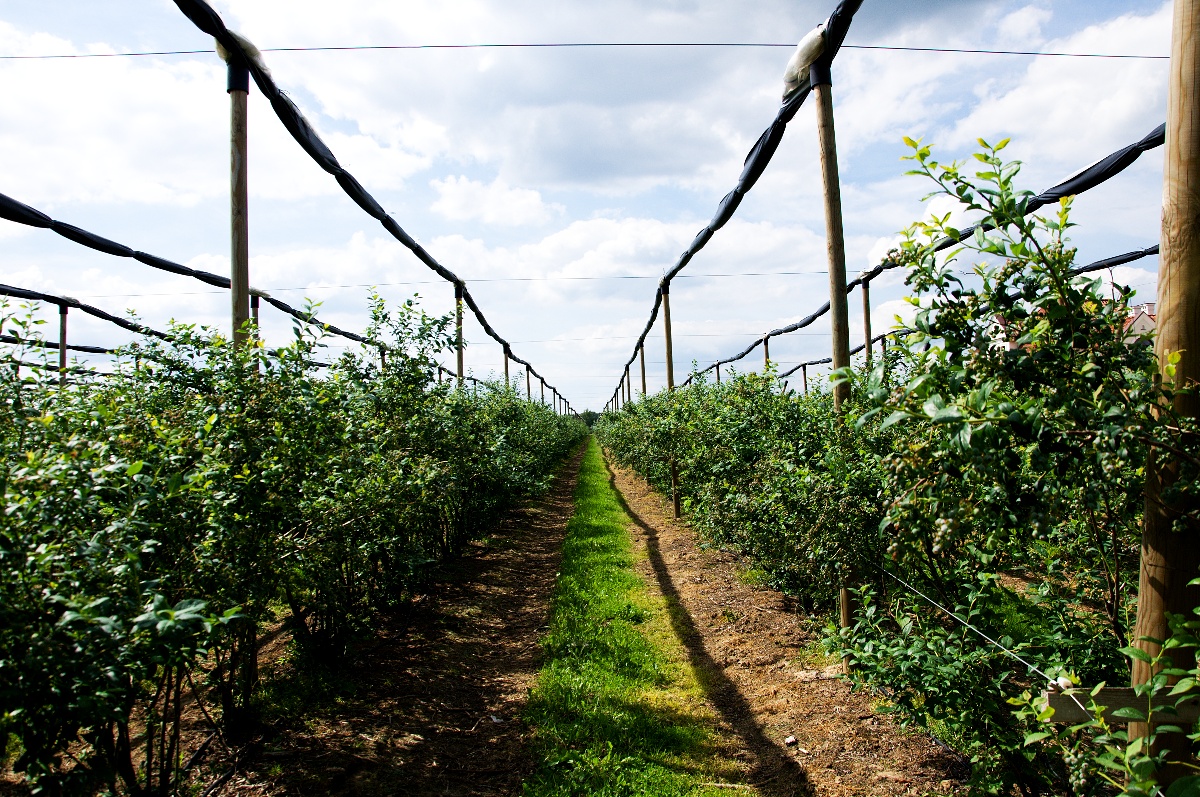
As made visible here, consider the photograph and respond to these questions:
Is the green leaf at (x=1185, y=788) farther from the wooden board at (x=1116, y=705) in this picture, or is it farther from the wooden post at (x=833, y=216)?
the wooden post at (x=833, y=216)

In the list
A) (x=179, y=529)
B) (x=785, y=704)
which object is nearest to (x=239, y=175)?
(x=179, y=529)

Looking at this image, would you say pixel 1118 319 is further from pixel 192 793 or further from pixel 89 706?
pixel 192 793

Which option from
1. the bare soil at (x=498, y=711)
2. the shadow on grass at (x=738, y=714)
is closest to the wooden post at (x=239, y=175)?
the bare soil at (x=498, y=711)

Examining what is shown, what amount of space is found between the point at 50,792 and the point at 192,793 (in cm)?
112

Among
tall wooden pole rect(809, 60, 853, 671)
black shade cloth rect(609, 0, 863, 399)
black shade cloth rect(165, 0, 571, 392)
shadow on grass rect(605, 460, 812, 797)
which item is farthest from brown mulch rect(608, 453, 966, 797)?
black shade cloth rect(165, 0, 571, 392)

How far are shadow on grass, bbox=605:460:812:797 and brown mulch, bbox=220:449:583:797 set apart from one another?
1285 millimetres

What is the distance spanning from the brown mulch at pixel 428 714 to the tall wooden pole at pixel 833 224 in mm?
2496

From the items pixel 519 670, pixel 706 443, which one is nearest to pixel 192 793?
pixel 519 670

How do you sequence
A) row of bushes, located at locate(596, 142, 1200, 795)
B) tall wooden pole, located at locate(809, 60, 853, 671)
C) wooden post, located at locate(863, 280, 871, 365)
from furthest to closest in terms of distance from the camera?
1. wooden post, located at locate(863, 280, 871, 365)
2. tall wooden pole, located at locate(809, 60, 853, 671)
3. row of bushes, located at locate(596, 142, 1200, 795)

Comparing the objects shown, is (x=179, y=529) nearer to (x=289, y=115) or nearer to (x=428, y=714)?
(x=428, y=714)

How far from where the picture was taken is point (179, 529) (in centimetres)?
280

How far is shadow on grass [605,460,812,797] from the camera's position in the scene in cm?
366

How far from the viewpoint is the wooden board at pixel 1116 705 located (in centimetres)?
182

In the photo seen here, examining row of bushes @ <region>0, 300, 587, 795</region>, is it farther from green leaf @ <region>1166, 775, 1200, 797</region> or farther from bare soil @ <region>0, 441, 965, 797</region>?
green leaf @ <region>1166, 775, 1200, 797</region>
